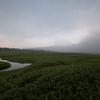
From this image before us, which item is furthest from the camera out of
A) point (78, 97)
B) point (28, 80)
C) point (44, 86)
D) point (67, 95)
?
point (28, 80)

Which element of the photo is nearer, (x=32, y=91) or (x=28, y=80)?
(x=32, y=91)

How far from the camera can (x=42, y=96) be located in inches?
278

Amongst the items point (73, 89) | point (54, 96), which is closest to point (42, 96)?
point (54, 96)

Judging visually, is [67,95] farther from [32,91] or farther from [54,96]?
[32,91]

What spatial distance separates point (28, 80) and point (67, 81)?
6685mm

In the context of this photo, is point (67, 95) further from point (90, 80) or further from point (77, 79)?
point (90, 80)

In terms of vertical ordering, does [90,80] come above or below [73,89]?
above

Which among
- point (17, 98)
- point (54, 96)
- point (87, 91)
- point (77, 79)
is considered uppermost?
point (77, 79)

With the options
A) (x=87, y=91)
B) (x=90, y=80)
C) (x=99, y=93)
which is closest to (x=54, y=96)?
(x=87, y=91)

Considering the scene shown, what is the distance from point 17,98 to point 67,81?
20.8ft

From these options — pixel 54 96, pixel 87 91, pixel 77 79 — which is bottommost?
pixel 54 96

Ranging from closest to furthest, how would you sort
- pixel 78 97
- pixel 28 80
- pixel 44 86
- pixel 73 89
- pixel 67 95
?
pixel 78 97
pixel 67 95
pixel 73 89
pixel 44 86
pixel 28 80

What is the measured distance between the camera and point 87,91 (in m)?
7.18

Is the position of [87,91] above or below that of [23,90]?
above
